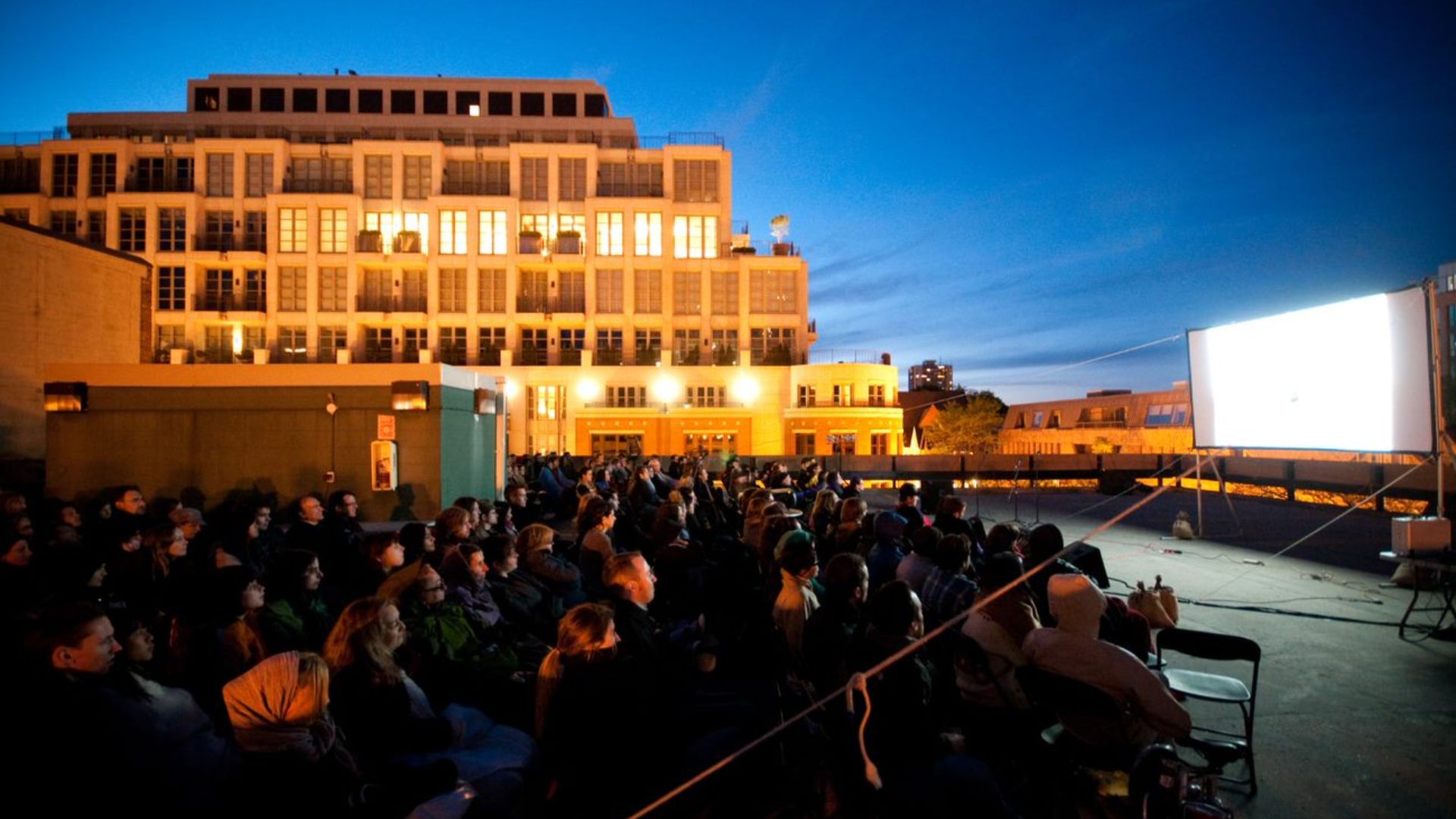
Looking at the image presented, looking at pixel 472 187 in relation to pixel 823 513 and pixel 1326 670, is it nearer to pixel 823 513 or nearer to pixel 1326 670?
pixel 823 513

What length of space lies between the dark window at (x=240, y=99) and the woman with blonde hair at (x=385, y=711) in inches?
2140

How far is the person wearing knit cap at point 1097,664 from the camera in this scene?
318cm

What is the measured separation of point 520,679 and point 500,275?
37.2 meters

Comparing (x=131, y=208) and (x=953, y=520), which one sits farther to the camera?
(x=131, y=208)

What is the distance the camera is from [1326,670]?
19.6 ft

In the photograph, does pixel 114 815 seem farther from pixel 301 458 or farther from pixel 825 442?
pixel 825 442

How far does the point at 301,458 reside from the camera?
12.2 metres

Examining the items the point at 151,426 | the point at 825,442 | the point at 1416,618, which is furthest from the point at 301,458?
the point at 825,442

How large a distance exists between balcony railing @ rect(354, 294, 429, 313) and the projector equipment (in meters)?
39.1

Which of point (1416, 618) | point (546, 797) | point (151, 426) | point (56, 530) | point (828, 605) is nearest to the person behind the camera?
point (546, 797)

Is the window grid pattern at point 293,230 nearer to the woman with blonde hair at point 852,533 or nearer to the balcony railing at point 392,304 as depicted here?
the balcony railing at point 392,304

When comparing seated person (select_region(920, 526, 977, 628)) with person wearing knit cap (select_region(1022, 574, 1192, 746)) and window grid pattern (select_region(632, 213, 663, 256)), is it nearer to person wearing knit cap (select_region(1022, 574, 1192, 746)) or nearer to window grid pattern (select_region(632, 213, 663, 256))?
person wearing knit cap (select_region(1022, 574, 1192, 746))

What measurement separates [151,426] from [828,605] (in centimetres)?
1290

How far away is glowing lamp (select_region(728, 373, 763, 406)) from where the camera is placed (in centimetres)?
Result: 3822
